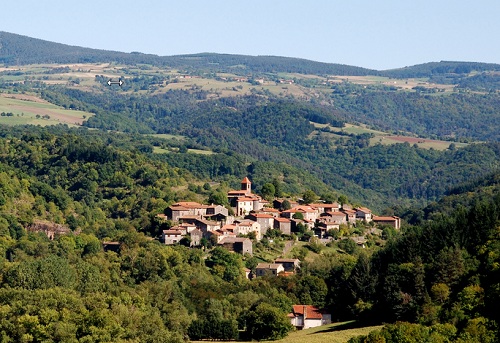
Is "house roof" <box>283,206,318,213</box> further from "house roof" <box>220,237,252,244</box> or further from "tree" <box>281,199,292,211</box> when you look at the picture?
"house roof" <box>220,237,252,244</box>

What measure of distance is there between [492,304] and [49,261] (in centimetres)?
3895

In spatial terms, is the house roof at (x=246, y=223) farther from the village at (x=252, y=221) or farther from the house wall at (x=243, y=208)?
the house wall at (x=243, y=208)

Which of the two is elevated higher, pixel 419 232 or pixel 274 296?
pixel 419 232

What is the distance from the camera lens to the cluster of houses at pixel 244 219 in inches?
4178

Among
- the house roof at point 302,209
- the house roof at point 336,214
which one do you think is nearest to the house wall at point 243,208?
the house roof at point 302,209

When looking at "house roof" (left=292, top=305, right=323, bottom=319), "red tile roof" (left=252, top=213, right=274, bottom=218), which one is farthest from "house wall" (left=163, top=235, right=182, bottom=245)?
"house roof" (left=292, top=305, right=323, bottom=319)

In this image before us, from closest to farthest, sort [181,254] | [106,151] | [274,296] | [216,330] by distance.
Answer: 1. [216,330]
2. [274,296]
3. [181,254]
4. [106,151]

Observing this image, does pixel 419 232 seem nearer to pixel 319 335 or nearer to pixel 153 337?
pixel 319 335

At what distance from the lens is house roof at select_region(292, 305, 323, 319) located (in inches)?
3258

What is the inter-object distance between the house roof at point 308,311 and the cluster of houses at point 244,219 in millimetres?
21990

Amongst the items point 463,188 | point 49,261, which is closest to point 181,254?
point 49,261

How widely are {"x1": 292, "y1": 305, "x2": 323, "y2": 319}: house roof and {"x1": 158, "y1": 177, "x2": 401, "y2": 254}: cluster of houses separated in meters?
22.0

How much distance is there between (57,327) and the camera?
69562 millimetres


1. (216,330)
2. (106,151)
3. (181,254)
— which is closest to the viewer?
(216,330)
